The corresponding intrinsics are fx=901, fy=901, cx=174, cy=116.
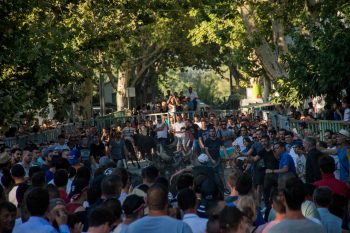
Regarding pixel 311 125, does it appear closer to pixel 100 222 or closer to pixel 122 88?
pixel 100 222

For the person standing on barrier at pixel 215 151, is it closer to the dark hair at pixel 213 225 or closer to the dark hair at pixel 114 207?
the dark hair at pixel 114 207

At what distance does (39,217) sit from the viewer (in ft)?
26.0

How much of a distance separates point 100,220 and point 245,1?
2553 centimetres

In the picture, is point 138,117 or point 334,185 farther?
point 138,117

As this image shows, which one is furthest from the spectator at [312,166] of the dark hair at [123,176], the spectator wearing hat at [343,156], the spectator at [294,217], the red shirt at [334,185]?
the spectator at [294,217]

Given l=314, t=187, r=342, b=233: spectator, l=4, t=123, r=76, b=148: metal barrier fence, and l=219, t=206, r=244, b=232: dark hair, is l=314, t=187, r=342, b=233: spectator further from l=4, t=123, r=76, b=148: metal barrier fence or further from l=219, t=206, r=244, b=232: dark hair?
l=4, t=123, r=76, b=148: metal barrier fence

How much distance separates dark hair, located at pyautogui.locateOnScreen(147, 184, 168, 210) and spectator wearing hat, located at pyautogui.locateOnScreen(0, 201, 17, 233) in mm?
1452

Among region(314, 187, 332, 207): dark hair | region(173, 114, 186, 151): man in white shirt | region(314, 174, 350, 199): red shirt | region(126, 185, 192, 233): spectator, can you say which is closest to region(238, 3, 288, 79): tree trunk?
region(173, 114, 186, 151): man in white shirt

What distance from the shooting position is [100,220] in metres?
7.31

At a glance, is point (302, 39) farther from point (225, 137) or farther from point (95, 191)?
point (95, 191)

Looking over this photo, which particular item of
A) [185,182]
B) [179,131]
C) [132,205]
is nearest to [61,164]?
[185,182]

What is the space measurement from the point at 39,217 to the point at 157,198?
1174mm

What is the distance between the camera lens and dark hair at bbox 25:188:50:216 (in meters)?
7.94

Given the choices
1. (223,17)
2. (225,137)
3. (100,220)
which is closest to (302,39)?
(225,137)
